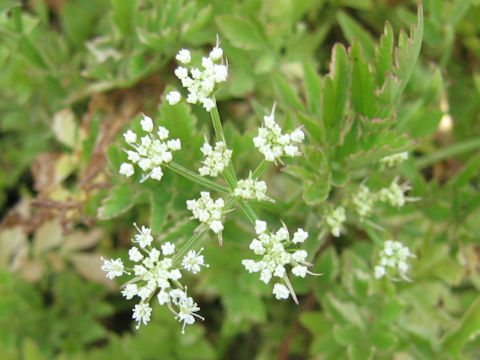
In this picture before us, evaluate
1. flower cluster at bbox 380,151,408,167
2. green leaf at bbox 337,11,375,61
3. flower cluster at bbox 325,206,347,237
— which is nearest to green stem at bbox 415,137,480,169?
green leaf at bbox 337,11,375,61

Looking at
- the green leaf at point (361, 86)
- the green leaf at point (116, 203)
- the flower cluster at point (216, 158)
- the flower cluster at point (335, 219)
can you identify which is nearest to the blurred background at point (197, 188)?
the green leaf at point (116, 203)

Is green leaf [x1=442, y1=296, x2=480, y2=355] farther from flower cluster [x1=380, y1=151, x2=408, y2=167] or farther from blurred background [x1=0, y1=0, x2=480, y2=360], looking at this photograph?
flower cluster [x1=380, y1=151, x2=408, y2=167]

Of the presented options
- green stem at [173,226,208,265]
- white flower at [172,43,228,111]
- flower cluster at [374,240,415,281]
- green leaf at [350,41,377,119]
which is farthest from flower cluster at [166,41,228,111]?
flower cluster at [374,240,415,281]

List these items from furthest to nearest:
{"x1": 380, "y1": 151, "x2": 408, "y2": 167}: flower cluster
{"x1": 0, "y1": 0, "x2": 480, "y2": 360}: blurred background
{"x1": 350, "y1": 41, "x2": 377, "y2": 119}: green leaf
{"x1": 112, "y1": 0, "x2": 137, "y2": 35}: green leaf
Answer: {"x1": 112, "y1": 0, "x2": 137, "y2": 35}: green leaf
{"x1": 0, "y1": 0, "x2": 480, "y2": 360}: blurred background
{"x1": 380, "y1": 151, "x2": 408, "y2": 167}: flower cluster
{"x1": 350, "y1": 41, "x2": 377, "y2": 119}: green leaf

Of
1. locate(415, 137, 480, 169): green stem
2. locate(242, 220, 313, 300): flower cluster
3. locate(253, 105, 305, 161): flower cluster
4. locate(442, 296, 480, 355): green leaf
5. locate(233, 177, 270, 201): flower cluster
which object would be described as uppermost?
locate(253, 105, 305, 161): flower cluster

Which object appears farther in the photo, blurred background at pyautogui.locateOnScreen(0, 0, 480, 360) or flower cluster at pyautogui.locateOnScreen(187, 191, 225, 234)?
blurred background at pyautogui.locateOnScreen(0, 0, 480, 360)

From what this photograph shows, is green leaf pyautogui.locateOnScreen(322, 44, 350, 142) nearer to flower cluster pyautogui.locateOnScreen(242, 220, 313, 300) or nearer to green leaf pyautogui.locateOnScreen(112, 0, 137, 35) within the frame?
flower cluster pyautogui.locateOnScreen(242, 220, 313, 300)

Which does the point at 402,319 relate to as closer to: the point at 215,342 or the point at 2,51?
the point at 215,342

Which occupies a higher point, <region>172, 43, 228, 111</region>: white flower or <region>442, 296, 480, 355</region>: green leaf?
<region>172, 43, 228, 111</region>: white flower

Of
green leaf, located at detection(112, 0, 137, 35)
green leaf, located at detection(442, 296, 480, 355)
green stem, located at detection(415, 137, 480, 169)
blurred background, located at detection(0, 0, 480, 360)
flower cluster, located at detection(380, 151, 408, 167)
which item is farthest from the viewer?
green stem, located at detection(415, 137, 480, 169)
